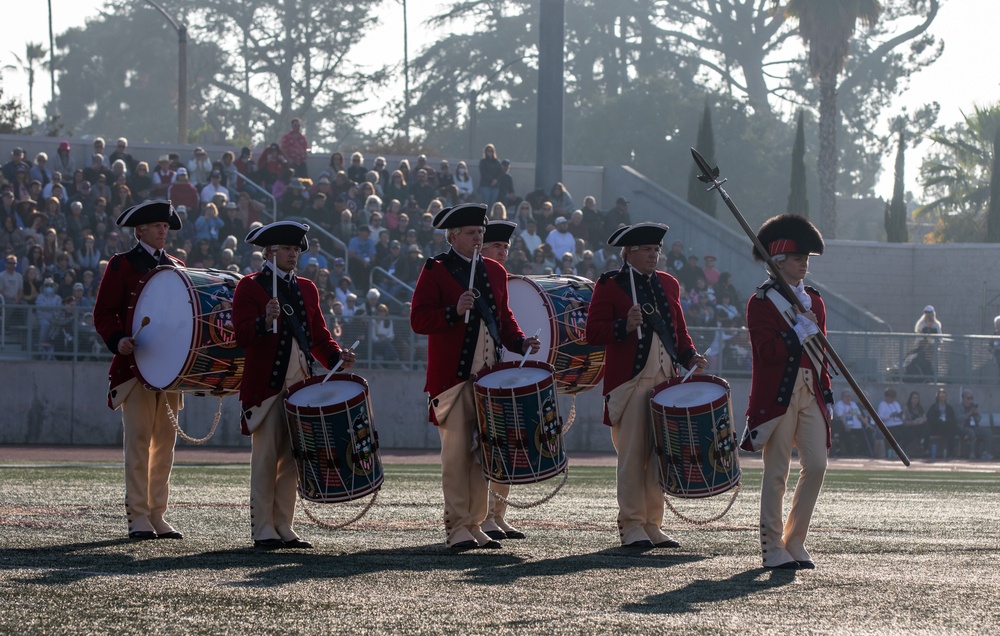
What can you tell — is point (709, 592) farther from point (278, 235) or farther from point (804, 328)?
point (278, 235)

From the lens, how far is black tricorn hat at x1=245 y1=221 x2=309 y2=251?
9844 mm

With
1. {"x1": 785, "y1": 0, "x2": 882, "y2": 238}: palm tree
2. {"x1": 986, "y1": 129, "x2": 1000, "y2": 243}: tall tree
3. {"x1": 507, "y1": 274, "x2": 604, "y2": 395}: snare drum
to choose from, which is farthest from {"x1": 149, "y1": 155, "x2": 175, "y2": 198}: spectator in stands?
{"x1": 986, "y1": 129, "x2": 1000, "y2": 243}: tall tree

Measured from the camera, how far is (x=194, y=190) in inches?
1000

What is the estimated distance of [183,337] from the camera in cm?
1030

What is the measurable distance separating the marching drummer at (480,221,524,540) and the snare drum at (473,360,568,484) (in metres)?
0.82

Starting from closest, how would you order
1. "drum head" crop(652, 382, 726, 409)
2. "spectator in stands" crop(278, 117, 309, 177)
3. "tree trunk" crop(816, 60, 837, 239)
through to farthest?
"drum head" crop(652, 382, 726, 409) → "spectator in stands" crop(278, 117, 309, 177) → "tree trunk" crop(816, 60, 837, 239)

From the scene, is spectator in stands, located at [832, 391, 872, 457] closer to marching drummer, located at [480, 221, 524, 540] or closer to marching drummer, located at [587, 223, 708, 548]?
marching drummer, located at [480, 221, 524, 540]

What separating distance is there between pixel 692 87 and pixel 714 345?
4263 centimetres

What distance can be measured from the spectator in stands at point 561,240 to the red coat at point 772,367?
56.1 feet

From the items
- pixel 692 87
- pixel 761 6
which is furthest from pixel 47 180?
pixel 761 6

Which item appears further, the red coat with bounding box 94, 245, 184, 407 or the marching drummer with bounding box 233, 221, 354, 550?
the red coat with bounding box 94, 245, 184, 407

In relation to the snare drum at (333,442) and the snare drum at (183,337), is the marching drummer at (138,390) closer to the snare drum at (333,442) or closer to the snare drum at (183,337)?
the snare drum at (183,337)

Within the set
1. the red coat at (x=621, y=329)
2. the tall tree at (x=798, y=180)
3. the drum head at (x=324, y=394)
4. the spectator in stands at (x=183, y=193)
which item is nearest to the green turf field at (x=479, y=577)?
the drum head at (x=324, y=394)

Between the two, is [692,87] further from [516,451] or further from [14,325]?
[516,451]
